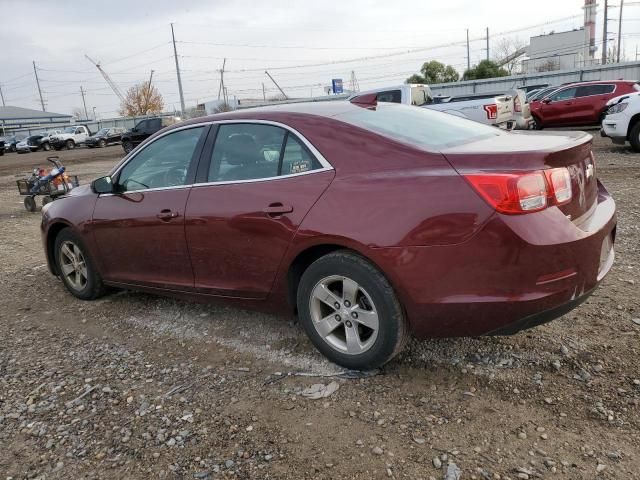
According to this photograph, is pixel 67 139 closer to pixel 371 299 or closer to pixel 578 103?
pixel 578 103

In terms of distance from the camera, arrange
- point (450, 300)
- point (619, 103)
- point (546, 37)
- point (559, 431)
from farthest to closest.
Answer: point (546, 37) < point (619, 103) < point (450, 300) < point (559, 431)

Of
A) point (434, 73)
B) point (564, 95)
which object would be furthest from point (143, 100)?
point (564, 95)

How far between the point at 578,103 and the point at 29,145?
117ft

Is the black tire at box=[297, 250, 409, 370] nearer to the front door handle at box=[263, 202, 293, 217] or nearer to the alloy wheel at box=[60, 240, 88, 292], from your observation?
the front door handle at box=[263, 202, 293, 217]

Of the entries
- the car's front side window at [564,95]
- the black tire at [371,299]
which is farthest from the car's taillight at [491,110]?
the black tire at [371,299]

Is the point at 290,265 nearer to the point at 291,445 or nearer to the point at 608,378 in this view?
the point at 291,445

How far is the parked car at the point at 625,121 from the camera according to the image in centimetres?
1062

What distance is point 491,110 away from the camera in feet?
44.2

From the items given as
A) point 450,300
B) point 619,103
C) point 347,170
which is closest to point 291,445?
point 450,300

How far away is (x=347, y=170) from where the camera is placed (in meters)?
2.98

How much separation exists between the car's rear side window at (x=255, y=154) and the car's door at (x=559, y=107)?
16293 millimetres

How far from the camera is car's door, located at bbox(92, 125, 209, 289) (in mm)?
3818

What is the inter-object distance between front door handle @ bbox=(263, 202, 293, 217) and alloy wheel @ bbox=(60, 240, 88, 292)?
7.66 feet

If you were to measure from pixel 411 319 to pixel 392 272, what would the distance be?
0.28 meters
